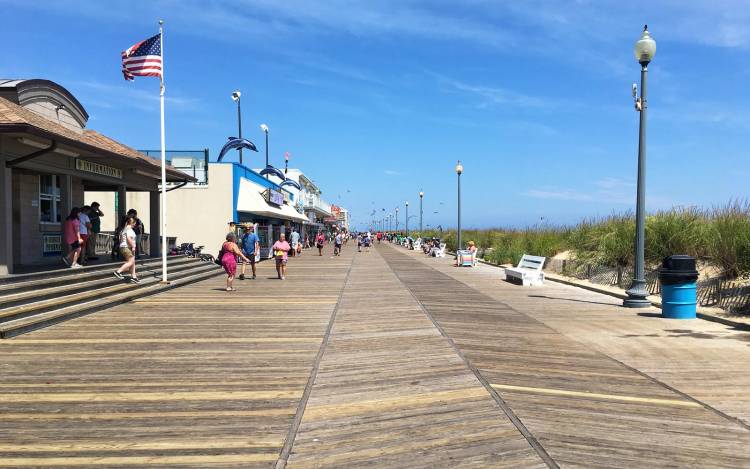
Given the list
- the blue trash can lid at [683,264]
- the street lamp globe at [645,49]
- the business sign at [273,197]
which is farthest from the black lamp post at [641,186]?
the business sign at [273,197]

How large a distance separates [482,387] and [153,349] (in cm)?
449

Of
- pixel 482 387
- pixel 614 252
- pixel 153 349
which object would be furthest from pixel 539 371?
pixel 614 252

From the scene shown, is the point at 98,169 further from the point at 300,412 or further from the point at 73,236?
the point at 300,412

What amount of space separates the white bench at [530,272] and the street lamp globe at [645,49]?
735 cm

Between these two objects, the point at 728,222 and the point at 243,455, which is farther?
the point at 728,222

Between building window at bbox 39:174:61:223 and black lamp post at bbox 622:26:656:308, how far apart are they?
1594 cm

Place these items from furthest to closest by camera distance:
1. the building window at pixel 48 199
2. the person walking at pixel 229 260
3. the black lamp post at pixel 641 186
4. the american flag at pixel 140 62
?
1. the building window at pixel 48 199
2. the american flag at pixel 140 62
3. the person walking at pixel 229 260
4. the black lamp post at pixel 641 186

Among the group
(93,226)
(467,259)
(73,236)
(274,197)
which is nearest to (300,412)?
(73,236)

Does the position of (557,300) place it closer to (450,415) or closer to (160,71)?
(450,415)

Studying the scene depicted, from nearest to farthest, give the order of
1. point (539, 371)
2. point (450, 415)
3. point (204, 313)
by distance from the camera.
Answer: point (450, 415) < point (539, 371) < point (204, 313)

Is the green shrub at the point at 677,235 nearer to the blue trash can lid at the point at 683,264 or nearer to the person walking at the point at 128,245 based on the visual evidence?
the blue trash can lid at the point at 683,264

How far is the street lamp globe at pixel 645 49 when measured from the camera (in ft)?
42.2

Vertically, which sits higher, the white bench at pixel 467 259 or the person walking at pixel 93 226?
the person walking at pixel 93 226

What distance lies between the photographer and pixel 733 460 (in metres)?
4.09
